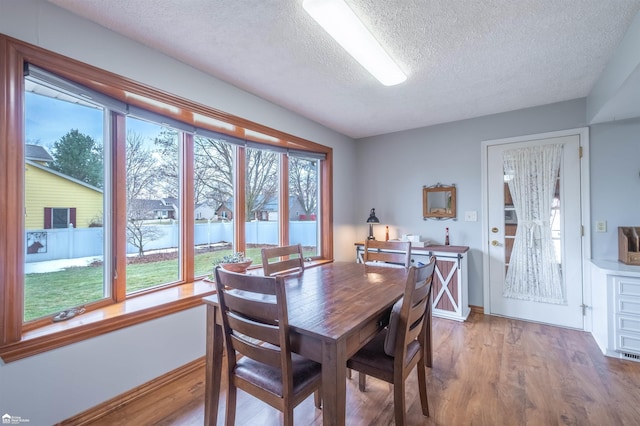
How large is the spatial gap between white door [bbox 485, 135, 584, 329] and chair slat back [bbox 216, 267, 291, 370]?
10.0 feet

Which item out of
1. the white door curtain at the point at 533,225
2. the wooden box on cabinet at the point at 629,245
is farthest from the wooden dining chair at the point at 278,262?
the wooden box on cabinet at the point at 629,245

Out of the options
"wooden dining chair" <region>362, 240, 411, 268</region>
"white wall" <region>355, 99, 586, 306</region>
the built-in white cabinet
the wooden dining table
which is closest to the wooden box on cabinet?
the built-in white cabinet

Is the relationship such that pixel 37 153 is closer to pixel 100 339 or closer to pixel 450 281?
pixel 100 339

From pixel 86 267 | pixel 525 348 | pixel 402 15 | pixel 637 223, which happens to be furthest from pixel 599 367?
pixel 86 267

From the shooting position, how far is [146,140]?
7.55 feet

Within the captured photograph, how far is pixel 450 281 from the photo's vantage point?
10.6 feet

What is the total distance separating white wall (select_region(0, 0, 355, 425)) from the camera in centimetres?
145

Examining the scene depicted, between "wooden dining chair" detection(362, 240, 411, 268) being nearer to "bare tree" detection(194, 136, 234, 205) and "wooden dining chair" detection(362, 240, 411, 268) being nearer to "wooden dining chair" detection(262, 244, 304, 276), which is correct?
"wooden dining chair" detection(262, 244, 304, 276)

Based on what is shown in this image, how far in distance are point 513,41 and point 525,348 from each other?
2.52m

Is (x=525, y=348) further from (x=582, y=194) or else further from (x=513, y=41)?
(x=513, y=41)

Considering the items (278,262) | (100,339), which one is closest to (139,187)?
(100,339)

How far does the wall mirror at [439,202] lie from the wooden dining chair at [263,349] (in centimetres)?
287

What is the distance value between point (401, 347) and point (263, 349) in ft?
2.22

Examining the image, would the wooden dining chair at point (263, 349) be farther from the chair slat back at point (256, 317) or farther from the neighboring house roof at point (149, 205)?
the neighboring house roof at point (149, 205)
